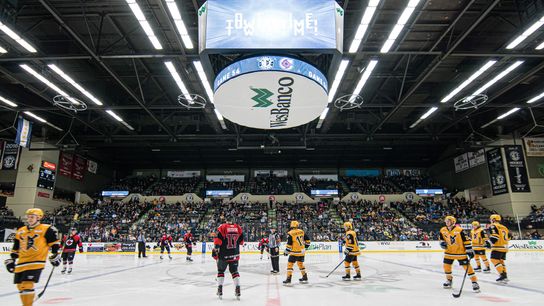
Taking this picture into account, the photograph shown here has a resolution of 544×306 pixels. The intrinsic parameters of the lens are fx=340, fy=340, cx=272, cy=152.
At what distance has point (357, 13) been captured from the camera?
13555 millimetres

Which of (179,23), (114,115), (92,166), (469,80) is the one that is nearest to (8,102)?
(114,115)

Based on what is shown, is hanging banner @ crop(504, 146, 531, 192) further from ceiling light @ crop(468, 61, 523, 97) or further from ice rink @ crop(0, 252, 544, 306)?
ice rink @ crop(0, 252, 544, 306)

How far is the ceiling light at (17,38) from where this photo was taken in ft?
42.3

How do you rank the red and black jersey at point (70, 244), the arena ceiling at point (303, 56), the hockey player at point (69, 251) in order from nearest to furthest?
the hockey player at point (69, 251)
the red and black jersey at point (70, 244)
the arena ceiling at point (303, 56)

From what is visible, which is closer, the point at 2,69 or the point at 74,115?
the point at 2,69

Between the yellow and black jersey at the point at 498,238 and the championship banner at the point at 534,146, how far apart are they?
2404 cm

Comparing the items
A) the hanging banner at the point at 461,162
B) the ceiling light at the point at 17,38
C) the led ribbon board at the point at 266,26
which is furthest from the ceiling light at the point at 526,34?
the hanging banner at the point at 461,162

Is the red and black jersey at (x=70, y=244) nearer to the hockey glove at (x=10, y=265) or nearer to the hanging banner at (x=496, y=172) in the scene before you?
the hockey glove at (x=10, y=265)

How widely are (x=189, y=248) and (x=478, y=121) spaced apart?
24588mm

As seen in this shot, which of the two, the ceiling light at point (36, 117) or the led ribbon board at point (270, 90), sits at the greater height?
the ceiling light at point (36, 117)

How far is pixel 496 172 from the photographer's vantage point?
96.2 ft

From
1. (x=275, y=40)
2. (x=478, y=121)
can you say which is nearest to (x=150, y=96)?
(x=275, y=40)

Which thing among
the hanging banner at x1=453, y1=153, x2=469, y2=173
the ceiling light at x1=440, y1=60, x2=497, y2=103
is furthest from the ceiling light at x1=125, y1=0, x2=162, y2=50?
the hanging banner at x1=453, y1=153, x2=469, y2=173

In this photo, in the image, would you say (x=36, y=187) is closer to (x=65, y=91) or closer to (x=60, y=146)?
(x=60, y=146)
